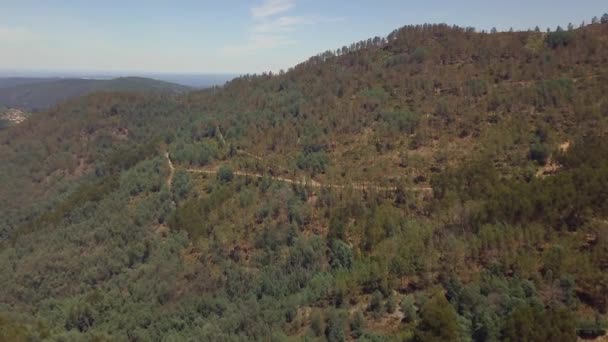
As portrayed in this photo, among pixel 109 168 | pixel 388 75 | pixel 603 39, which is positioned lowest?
pixel 109 168

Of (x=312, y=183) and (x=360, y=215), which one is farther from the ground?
(x=312, y=183)

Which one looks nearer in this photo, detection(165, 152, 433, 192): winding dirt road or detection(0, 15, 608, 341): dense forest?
detection(0, 15, 608, 341): dense forest

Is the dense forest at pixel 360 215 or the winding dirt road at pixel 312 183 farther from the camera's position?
the winding dirt road at pixel 312 183

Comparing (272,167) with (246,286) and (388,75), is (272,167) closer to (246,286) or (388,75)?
(246,286)

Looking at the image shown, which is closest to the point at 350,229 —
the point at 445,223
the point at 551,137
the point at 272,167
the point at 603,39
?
A: the point at 445,223

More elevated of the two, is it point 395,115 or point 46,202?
point 395,115

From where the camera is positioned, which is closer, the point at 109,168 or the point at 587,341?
the point at 587,341

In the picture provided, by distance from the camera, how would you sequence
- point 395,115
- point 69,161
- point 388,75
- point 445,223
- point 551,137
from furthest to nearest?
point 69,161, point 388,75, point 395,115, point 551,137, point 445,223

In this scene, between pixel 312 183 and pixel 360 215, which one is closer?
pixel 360 215
